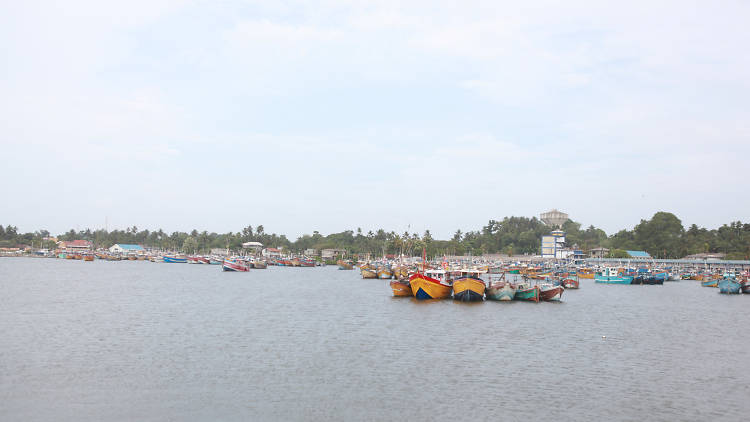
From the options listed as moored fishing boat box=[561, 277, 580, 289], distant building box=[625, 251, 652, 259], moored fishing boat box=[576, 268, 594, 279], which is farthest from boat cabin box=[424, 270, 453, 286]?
distant building box=[625, 251, 652, 259]

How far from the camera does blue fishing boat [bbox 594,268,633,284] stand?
117812 millimetres

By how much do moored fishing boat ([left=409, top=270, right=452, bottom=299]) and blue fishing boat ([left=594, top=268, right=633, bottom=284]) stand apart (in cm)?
6589

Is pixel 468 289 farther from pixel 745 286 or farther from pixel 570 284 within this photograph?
pixel 745 286

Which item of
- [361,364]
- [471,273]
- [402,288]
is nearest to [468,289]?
[471,273]

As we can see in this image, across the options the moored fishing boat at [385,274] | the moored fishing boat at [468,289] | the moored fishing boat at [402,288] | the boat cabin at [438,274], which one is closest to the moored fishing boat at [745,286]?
the moored fishing boat at [468,289]

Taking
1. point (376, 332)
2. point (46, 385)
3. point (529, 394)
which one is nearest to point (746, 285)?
point (376, 332)

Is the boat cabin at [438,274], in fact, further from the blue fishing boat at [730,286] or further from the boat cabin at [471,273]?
the blue fishing boat at [730,286]

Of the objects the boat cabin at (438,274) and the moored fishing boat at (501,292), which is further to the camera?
the boat cabin at (438,274)

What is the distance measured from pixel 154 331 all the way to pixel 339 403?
21344 millimetres

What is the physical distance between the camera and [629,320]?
5259cm

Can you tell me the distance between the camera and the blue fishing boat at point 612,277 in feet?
387

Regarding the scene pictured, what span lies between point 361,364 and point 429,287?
3468 centimetres

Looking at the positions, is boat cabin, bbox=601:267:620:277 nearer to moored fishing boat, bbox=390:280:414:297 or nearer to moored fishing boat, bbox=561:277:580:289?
moored fishing boat, bbox=561:277:580:289

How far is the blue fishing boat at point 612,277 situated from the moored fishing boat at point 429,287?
65886 millimetres
